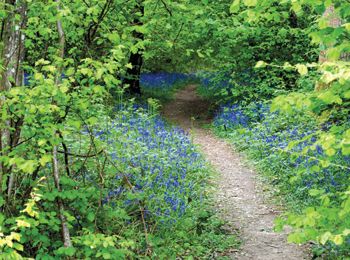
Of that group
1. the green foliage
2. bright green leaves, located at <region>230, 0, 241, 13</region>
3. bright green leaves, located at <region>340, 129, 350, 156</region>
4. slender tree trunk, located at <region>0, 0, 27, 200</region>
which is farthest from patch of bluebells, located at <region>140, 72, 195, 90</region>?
bright green leaves, located at <region>340, 129, 350, 156</region>

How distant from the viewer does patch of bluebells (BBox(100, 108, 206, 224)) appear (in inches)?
236

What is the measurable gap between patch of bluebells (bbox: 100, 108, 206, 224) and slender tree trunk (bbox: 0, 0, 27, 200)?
118cm

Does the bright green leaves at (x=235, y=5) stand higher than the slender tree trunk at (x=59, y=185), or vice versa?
the bright green leaves at (x=235, y=5)

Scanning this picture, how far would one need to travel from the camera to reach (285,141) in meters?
9.01

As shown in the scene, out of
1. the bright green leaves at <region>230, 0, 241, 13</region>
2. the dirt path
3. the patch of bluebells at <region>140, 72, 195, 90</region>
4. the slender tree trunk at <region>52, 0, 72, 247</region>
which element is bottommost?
the patch of bluebells at <region>140, 72, 195, 90</region>

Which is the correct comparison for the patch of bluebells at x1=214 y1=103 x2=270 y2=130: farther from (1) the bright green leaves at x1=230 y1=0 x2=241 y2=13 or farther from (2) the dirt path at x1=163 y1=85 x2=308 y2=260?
(1) the bright green leaves at x1=230 y1=0 x2=241 y2=13

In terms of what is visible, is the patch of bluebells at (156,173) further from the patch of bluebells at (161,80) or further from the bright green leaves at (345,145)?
the patch of bluebells at (161,80)

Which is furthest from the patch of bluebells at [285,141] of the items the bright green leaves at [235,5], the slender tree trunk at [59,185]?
the slender tree trunk at [59,185]

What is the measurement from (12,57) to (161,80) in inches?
658

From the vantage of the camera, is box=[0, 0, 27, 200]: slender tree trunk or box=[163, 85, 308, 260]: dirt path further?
box=[163, 85, 308, 260]: dirt path

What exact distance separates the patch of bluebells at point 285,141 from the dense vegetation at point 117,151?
0.04 m

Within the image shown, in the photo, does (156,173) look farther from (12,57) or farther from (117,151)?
(12,57)

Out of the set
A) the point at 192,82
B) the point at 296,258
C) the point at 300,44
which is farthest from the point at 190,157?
the point at 192,82

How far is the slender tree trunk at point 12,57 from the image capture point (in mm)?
4570
